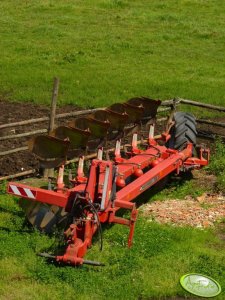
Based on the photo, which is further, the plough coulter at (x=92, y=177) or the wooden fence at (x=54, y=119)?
the wooden fence at (x=54, y=119)

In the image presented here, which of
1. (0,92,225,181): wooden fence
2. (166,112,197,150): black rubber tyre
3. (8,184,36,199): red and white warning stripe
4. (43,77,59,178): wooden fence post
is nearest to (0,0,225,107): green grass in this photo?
(0,92,225,181): wooden fence

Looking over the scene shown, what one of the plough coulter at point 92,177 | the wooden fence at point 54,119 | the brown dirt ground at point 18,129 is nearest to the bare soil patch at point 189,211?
the plough coulter at point 92,177

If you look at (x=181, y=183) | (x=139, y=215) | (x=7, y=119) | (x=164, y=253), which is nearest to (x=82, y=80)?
(x=7, y=119)

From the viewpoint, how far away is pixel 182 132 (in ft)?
39.5

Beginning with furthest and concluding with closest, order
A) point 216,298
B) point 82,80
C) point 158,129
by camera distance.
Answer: point 82,80 → point 158,129 → point 216,298

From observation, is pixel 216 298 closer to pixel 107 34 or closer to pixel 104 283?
pixel 104 283

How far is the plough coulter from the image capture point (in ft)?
25.7

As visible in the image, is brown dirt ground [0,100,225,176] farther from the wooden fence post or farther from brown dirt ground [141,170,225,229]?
brown dirt ground [141,170,225,229]

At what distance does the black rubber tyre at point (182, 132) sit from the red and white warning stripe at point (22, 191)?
4.38m

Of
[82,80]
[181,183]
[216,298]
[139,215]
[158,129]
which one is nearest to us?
[216,298]

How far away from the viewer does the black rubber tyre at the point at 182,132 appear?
468 inches

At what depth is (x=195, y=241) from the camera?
8805 mm

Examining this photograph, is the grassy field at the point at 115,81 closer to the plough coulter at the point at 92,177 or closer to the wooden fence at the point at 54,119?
the plough coulter at the point at 92,177

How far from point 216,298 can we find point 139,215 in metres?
2.55
